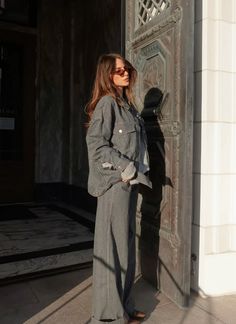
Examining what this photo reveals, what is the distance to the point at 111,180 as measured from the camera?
246cm

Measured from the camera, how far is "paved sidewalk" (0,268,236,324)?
2.77 meters

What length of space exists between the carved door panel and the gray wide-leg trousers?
58 centimetres

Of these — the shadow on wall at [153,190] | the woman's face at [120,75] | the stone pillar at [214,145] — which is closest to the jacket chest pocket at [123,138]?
the woman's face at [120,75]

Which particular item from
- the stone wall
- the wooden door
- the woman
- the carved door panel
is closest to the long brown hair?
the woman

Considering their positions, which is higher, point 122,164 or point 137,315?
point 122,164

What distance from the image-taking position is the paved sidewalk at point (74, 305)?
2.77m

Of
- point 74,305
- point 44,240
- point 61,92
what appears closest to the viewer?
point 74,305

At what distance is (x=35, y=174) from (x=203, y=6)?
210 inches

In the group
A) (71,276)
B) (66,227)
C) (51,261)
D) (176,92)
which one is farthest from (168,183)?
(66,227)

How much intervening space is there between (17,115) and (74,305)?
5170 millimetres

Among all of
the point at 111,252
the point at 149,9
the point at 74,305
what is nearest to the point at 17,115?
the point at 149,9

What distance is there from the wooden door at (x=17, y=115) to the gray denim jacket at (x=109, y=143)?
5.18 m

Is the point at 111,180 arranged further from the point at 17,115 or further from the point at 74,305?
the point at 17,115

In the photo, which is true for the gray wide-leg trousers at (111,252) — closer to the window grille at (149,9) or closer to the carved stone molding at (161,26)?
the carved stone molding at (161,26)
